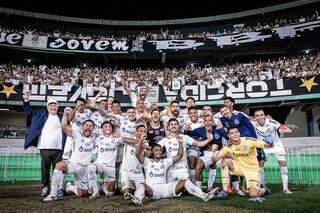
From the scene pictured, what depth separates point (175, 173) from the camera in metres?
6.94

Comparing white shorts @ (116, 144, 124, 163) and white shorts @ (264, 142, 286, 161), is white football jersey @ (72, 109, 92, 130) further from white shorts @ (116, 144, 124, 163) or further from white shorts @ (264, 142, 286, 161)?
white shorts @ (264, 142, 286, 161)

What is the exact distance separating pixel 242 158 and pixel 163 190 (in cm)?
189

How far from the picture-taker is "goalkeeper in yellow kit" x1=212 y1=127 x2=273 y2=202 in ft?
21.6

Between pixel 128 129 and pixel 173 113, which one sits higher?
pixel 173 113

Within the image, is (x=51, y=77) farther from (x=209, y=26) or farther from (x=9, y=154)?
(x=209, y=26)

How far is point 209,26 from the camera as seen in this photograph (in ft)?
97.1

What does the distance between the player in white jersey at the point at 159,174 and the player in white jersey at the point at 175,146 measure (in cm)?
16

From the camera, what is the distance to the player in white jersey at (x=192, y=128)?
7.69 m

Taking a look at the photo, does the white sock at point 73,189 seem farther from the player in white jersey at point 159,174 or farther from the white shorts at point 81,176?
the player in white jersey at point 159,174

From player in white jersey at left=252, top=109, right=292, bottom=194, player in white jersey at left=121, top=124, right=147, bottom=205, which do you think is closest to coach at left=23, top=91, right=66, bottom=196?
player in white jersey at left=121, top=124, right=147, bottom=205

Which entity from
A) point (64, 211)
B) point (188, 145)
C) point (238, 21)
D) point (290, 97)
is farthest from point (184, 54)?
point (64, 211)

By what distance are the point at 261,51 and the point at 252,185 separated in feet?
68.7

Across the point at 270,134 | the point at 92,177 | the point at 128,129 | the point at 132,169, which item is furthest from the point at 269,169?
the point at 92,177

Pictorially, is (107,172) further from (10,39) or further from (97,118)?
(10,39)
